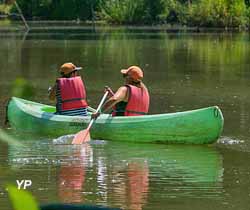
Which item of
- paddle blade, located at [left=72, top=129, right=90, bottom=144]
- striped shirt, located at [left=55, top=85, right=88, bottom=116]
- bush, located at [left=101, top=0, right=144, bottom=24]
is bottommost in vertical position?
bush, located at [left=101, top=0, right=144, bottom=24]

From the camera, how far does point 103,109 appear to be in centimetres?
1046

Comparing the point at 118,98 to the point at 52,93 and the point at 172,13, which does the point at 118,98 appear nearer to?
the point at 52,93

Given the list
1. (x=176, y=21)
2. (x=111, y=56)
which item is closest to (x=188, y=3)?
(x=176, y=21)

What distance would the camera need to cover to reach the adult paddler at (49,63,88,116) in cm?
1108

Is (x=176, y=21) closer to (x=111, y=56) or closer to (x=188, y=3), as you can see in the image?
(x=188, y=3)

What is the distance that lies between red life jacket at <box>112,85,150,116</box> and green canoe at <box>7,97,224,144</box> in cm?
19

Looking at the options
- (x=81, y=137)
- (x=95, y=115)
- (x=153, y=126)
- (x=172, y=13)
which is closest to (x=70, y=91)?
(x=95, y=115)

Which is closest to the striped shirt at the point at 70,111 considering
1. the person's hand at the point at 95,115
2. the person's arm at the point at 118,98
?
the person's hand at the point at 95,115

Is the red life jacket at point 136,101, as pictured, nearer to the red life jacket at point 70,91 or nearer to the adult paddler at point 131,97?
the adult paddler at point 131,97

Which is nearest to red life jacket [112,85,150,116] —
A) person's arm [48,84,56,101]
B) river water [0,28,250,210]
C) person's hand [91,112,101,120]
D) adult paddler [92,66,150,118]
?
adult paddler [92,66,150,118]

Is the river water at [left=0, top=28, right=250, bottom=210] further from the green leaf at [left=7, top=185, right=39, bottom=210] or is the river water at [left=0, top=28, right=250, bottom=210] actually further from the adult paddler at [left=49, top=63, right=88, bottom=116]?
the adult paddler at [left=49, top=63, right=88, bottom=116]

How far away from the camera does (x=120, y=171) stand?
8.55 meters

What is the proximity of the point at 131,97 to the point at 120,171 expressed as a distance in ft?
6.43

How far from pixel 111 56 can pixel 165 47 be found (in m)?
7.23
